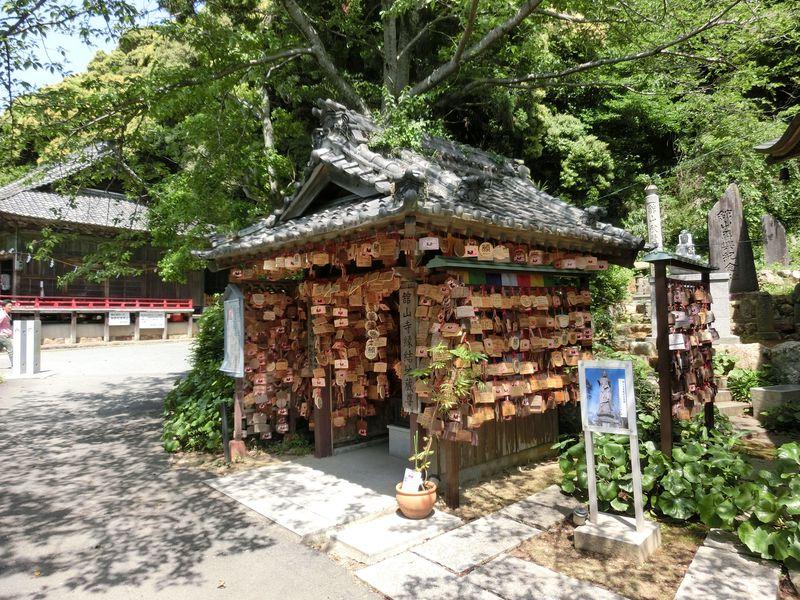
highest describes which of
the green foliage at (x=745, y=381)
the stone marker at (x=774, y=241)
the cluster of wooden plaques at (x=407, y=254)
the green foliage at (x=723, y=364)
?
the stone marker at (x=774, y=241)

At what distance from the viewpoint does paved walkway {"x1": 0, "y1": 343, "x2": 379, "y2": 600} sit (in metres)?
4.40

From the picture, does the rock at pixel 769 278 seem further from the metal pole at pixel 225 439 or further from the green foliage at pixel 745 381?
the metal pole at pixel 225 439

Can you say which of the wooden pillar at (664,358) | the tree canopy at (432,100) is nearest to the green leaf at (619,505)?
the wooden pillar at (664,358)

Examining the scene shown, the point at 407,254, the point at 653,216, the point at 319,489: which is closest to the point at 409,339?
the point at 407,254

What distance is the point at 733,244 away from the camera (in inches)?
544

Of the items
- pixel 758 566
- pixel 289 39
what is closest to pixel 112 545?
pixel 758 566

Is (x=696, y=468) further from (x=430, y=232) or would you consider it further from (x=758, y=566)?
(x=430, y=232)

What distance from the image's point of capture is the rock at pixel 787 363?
391 inches

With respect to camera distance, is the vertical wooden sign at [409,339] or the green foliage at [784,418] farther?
the green foliage at [784,418]

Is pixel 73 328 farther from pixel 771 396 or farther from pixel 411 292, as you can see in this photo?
pixel 771 396

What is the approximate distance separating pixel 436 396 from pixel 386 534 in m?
1.58

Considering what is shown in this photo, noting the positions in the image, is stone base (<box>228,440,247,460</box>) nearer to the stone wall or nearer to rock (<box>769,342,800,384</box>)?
rock (<box>769,342,800,384</box>)

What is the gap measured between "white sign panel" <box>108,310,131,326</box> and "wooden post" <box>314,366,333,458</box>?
79.0ft

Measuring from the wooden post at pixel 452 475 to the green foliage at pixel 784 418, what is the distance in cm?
644
